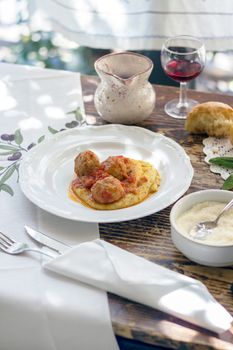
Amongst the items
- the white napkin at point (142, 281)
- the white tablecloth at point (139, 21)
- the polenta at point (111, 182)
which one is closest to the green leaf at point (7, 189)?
the polenta at point (111, 182)

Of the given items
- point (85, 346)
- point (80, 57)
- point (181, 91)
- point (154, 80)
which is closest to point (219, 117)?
point (181, 91)

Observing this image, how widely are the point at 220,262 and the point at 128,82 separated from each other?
1.72 ft

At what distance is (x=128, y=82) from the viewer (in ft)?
4.58

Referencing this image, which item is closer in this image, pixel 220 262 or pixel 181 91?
pixel 220 262

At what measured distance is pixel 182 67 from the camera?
57.6 inches

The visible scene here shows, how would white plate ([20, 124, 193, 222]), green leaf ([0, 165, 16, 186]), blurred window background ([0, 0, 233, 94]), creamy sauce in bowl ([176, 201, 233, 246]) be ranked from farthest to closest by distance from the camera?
blurred window background ([0, 0, 233, 94]) < green leaf ([0, 165, 16, 186]) < white plate ([20, 124, 193, 222]) < creamy sauce in bowl ([176, 201, 233, 246])

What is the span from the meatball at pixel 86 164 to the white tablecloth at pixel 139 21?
93cm

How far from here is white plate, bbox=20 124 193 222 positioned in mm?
1143

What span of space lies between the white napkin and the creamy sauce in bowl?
80 millimetres

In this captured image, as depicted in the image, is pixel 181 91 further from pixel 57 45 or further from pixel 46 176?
pixel 57 45

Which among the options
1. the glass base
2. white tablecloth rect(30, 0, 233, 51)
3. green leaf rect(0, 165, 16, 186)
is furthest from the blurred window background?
green leaf rect(0, 165, 16, 186)

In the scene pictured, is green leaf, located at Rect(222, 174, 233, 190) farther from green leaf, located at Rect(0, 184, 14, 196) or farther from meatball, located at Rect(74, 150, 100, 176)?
green leaf, located at Rect(0, 184, 14, 196)

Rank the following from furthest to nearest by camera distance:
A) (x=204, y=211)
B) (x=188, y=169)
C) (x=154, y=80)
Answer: (x=154, y=80) → (x=188, y=169) → (x=204, y=211)

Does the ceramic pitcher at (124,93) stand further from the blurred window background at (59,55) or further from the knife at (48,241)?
the blurred window background at (59,55)
